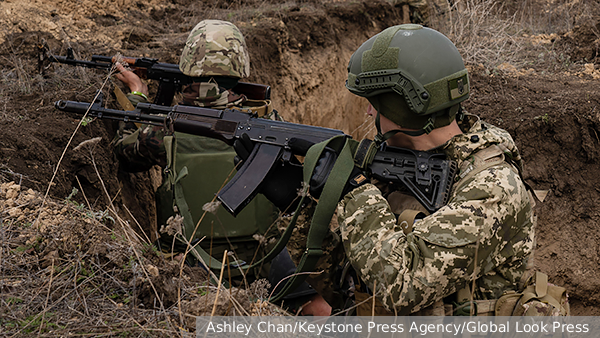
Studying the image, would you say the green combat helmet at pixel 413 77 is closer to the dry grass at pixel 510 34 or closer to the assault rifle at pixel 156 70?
the assault rifle at pixel 156 70

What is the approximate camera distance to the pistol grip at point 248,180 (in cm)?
279

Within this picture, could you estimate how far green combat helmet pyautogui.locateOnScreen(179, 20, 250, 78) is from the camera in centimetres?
376

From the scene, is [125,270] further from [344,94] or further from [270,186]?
[344,94]

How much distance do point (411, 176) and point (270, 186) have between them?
0.82m

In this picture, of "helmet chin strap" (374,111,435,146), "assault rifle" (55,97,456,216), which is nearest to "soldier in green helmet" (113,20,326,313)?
"assault rifle" (55,97,456,216)

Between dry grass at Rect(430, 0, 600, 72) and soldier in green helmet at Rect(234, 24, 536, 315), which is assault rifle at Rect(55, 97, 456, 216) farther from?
dry grass at Rect(430, 0, 600, 72)

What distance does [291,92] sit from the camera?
741cm

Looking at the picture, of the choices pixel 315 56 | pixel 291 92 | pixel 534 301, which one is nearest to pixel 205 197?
pixel 534 301

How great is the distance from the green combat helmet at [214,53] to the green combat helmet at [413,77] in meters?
1.51

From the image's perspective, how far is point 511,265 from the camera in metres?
2.38

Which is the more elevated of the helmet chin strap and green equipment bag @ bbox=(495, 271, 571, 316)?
the helmet chin strap

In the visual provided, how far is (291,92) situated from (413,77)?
508 cm

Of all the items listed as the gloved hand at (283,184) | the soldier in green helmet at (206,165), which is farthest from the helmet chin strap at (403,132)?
the soldier in green helmet at (206,165)

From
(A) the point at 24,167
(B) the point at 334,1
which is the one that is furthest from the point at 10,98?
(B) the point at 334,1
